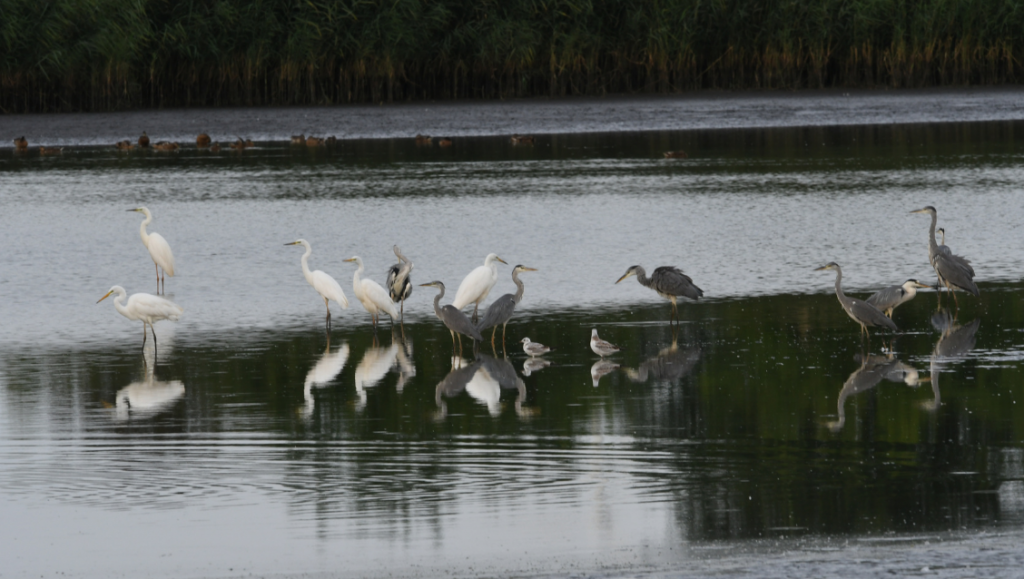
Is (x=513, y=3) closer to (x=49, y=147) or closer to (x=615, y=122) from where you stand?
(x=615, y=122)

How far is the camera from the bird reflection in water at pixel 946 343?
28.3 ft

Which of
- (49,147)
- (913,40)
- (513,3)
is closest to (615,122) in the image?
(513,3)

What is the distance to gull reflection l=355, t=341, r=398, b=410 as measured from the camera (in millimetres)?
8953

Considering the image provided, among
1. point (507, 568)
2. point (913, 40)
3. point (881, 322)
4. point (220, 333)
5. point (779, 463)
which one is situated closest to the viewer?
point (507, 568)

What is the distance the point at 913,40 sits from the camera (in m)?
34.1

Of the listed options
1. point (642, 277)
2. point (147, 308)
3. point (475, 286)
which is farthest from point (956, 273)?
point (147, 308)

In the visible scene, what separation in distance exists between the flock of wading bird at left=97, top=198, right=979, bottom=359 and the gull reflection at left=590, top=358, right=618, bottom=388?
23 cm

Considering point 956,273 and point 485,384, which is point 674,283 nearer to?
point 956,273

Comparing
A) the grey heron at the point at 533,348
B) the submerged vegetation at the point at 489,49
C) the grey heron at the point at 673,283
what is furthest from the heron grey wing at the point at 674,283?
the submerged vegetation at the point at 489,49

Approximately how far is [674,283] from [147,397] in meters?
4.34

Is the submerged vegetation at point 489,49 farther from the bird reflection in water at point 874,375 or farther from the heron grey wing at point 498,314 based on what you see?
the bird reflection in water at point 874,375

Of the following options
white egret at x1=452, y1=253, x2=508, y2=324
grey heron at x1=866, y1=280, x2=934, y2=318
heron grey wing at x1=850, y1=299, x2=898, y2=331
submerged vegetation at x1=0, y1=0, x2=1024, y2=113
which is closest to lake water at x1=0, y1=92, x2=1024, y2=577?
heron grey wing at x1=850, y1=299, x2=898, y2=331

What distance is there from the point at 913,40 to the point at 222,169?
59.9 feet

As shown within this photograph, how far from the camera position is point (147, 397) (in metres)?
8.94
